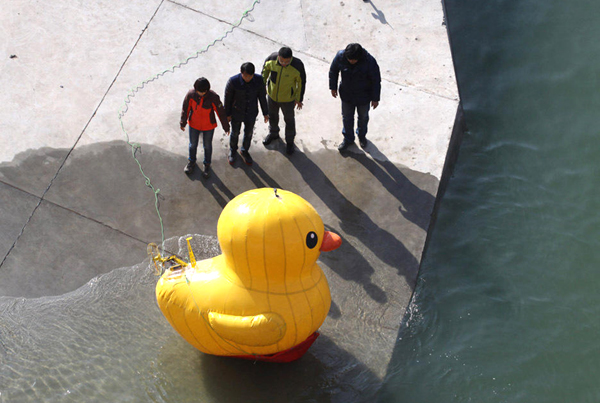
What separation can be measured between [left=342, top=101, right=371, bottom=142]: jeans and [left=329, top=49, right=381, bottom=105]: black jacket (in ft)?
0.41

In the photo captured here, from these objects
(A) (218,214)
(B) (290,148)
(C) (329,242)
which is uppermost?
(B) (290,148)

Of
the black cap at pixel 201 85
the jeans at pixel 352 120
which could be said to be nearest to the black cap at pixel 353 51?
the jeans at pixel 352 120

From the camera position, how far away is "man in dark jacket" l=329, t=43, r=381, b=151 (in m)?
7.22

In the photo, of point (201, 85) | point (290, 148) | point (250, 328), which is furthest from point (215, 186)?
point (250, 328)

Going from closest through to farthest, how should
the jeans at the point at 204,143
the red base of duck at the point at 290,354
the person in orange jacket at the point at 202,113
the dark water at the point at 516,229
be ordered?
the red base of duck at the point at 290,354 < the dark water at the point at 516,229 < the person in orange jacket at the point at 202,113 < the jeans at the point at 204,143

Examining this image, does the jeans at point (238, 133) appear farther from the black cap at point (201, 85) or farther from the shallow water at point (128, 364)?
the shallow water at point (128, 364)

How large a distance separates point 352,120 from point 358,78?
653mm

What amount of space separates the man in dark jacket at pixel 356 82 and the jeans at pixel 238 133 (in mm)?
1127

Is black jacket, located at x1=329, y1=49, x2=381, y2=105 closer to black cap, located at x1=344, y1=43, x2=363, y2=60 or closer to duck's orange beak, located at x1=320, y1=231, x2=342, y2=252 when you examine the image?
black cap, located at x1=344, y1=43, x2=363, y2=60

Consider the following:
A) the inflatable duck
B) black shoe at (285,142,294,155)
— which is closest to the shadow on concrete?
the inflatable duck

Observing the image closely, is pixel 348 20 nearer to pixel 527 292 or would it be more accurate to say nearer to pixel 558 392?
pixel 527 292

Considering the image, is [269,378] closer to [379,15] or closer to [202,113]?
[202,113]

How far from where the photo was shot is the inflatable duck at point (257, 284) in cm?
531

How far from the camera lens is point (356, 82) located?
7.44 metres
